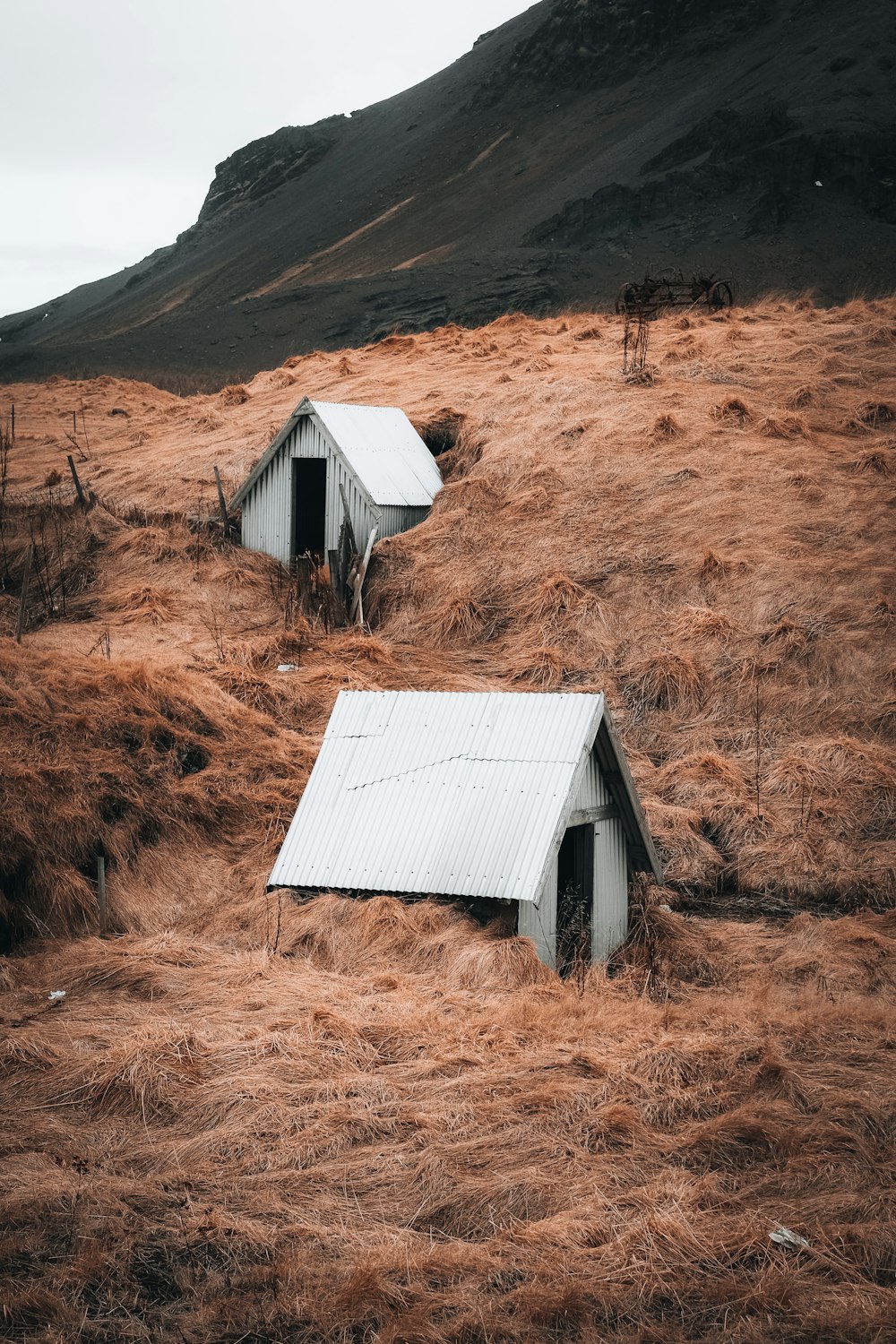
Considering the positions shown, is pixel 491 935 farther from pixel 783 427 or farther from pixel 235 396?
pixel 235 396

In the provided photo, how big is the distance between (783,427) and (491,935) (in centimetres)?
1534

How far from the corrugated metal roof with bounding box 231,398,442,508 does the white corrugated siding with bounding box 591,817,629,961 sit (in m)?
10.9

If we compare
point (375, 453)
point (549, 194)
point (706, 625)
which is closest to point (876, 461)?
point (706, 625)

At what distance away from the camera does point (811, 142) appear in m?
68.3

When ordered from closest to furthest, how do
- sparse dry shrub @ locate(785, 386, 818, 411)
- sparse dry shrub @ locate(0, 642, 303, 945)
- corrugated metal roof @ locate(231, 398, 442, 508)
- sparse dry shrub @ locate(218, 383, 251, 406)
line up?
sparse dry shrub @ locate(0, 642, 303, 945)
corrugated metal roof @ locate(231, 398, 442, 508)
sparse dry shrub @ locate(785, 386, 818, 411)
sparse dry shrub @ locate(218, 383, 251, 406)

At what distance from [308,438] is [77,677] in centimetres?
915

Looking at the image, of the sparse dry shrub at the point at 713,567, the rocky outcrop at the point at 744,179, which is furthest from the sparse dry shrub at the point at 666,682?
the rocky outcrop at the point at 744,179

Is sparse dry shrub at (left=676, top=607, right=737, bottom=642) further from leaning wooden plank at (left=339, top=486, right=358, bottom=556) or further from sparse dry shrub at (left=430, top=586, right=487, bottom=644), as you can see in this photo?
leaning wooden plank at (left=339, top=486, right=358, bottom=556)

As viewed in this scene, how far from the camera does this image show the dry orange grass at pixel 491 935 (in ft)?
19.4

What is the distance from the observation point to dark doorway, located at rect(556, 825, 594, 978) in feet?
36.0

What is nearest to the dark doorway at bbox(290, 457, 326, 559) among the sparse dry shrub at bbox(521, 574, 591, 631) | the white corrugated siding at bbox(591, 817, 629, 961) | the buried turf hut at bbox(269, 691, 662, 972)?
the sparse dry shrub at bbox(521, 574, 591, 631)

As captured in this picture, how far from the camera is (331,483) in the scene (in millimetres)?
22656

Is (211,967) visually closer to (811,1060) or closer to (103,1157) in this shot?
(103,1157)

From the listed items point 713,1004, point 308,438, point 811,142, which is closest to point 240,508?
point 308,438
